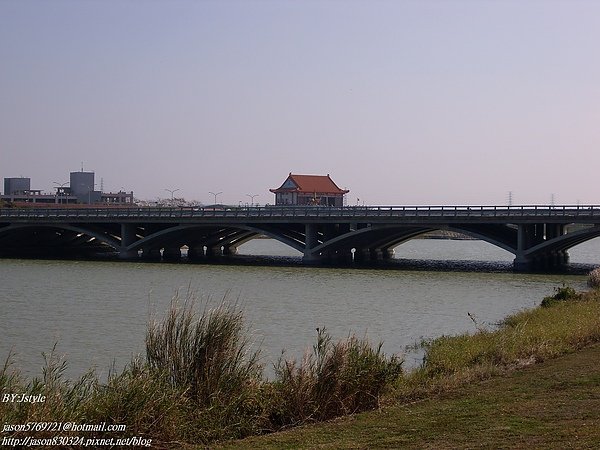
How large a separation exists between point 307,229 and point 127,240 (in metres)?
14.3

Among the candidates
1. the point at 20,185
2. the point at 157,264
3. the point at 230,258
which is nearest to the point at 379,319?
the point at 157,264

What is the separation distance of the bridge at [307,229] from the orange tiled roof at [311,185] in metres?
48.5

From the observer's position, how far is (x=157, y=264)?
180 ft

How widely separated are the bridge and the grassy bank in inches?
1406

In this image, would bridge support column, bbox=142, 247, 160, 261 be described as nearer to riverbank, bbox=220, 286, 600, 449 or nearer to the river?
the river

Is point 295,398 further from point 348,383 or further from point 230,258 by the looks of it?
point 230,258

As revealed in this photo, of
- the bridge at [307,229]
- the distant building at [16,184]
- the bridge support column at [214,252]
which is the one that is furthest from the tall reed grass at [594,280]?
the distant building at [16,184]

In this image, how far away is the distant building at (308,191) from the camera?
11731cm

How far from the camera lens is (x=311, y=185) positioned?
399 ft

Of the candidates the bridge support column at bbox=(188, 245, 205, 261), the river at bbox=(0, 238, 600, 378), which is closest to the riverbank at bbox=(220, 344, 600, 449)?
the river at bbox=(0, 238, 600, 378)

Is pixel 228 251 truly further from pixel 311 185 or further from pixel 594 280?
pixel 311 185

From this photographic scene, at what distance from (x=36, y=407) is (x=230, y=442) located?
2.36 m

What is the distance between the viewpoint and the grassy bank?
32.2 ft

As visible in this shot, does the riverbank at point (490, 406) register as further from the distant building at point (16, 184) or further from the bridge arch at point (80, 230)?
the distant building at point (16, 184)
